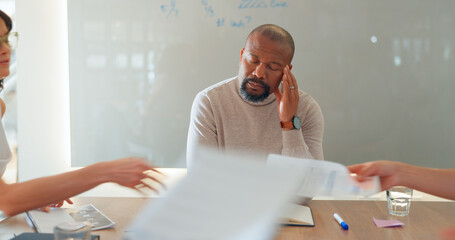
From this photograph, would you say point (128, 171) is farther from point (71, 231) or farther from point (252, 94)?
point (252, 94)

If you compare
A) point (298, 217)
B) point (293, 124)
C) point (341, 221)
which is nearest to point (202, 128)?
point (293, 124)

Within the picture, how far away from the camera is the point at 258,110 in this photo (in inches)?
89.4

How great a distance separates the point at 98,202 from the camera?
67.9 inches

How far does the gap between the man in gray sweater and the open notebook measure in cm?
58

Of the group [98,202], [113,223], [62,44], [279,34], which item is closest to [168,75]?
[62,44]

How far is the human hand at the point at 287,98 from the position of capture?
2158mm

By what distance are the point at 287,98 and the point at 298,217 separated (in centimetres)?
82

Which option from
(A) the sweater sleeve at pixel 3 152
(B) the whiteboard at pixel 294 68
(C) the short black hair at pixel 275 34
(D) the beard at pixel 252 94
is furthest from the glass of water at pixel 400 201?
(B) the whiteboard at pixel 294 68

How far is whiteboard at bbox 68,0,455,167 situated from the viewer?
3.24m

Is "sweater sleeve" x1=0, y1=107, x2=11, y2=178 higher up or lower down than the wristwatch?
lower down

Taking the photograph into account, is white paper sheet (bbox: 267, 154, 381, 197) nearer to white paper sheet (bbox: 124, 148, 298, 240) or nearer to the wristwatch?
white paper sheet (bbox: 124, 148, 298, 240)

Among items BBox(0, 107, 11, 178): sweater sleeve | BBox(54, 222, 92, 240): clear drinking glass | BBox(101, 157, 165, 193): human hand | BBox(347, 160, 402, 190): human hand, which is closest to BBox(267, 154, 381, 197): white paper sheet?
BBox(347, 160, 402, 190): human hand

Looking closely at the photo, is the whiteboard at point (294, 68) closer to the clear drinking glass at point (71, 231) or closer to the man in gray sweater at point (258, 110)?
the man in gray sweater at point (258, 110)

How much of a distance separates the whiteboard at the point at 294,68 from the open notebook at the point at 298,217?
1.81 meters
